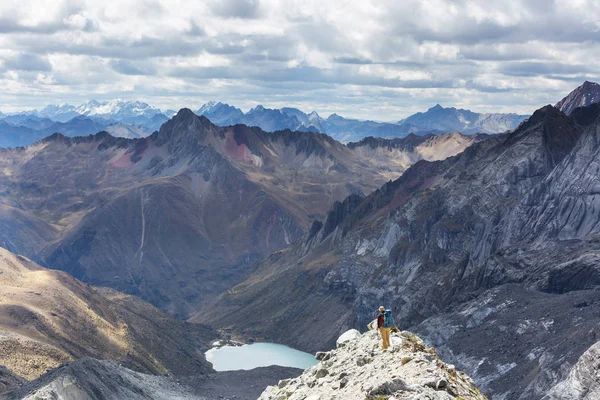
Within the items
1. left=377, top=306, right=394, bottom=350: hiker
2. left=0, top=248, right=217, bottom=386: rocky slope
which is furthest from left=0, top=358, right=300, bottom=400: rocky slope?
left=377, top=306, right=394, bottom=350: hiker

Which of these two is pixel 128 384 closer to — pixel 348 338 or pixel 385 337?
pixel 348 338

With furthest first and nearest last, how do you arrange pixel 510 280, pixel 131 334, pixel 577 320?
pixel 131 334 < pixel 510 280 < pixel 577 320

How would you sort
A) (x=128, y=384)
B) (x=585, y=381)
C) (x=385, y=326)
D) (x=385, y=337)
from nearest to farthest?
1. (x=385, y=337)
2. (x=385, y=326)
3. (x=585, y=381)
4. (x=128, y=384)

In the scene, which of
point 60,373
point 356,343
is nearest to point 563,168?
point 60,373

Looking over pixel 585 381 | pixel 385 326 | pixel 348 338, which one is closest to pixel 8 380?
→ pixel 348 338

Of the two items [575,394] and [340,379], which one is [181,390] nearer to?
[575,394]

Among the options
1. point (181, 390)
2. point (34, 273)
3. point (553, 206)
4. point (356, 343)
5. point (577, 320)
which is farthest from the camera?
point (34, 273)

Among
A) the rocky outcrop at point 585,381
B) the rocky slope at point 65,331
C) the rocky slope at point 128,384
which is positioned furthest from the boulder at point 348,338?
the rocky slope at point 65,331
